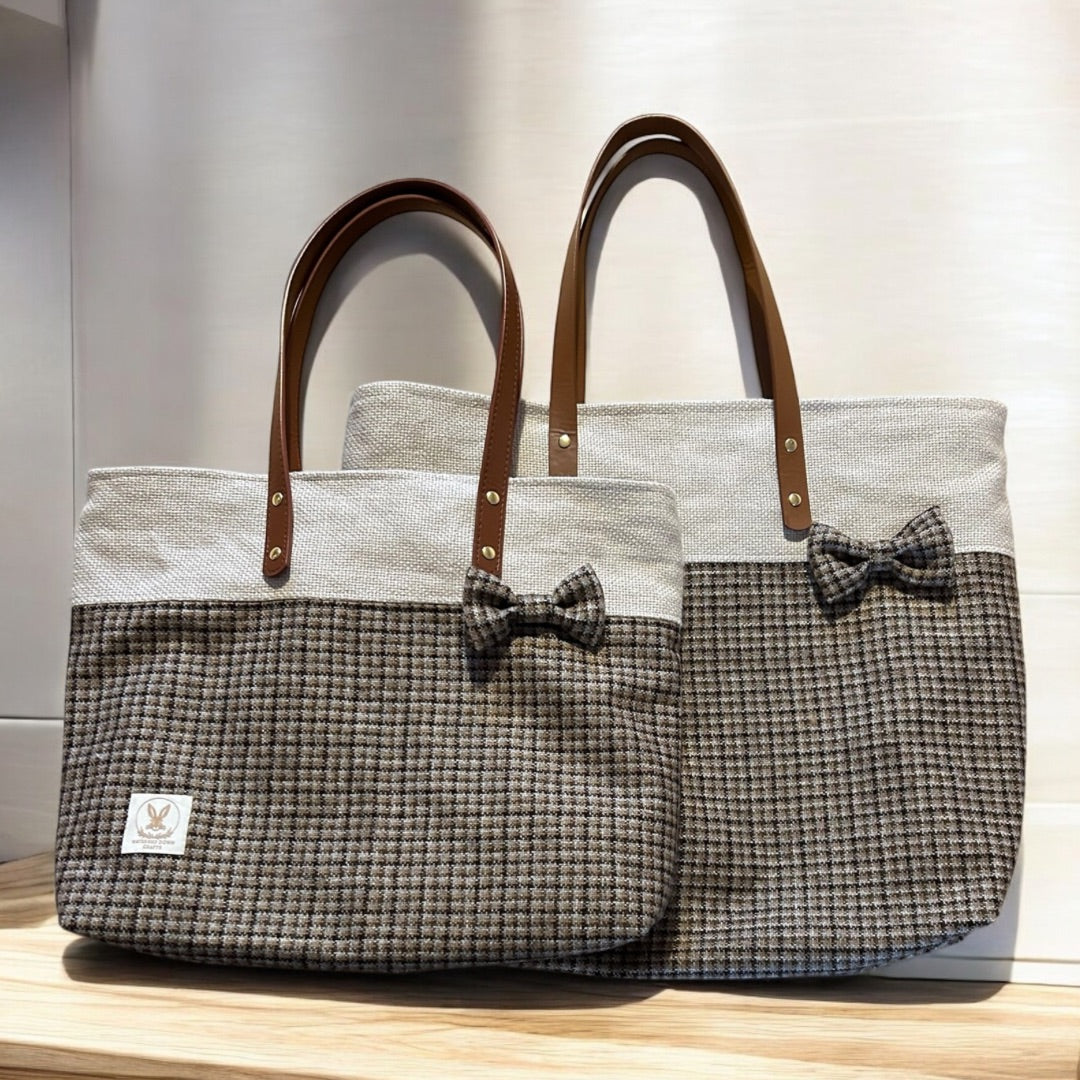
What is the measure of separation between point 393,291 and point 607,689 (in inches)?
19.5

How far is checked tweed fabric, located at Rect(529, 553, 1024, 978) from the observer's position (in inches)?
30.1

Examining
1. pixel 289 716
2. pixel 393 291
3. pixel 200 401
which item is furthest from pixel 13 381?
pixel 289 716

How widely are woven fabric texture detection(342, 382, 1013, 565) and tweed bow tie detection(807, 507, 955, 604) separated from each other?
2 cm

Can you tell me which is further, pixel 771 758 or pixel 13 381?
pixel 13 381

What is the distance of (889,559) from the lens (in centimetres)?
82

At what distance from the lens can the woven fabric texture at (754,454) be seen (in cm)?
85

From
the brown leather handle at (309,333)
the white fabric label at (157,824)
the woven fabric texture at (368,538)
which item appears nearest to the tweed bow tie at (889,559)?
the woven fabric texture at (368,538)

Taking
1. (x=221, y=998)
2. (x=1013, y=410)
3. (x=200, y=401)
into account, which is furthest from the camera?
(x=200, y=401)

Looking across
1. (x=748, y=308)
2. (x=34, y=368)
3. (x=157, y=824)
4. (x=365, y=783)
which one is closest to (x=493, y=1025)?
(x=365, y=783)

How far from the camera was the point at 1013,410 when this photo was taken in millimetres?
924

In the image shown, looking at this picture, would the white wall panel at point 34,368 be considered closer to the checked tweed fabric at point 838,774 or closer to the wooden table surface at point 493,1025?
the wooden table surface at point 493,1025

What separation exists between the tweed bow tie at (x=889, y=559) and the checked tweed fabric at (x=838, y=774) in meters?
0.01

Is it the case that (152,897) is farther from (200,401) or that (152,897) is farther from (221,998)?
(200,401)

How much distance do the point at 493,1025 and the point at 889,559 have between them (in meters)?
0.49
